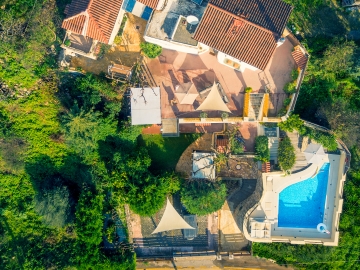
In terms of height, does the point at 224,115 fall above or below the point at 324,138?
above

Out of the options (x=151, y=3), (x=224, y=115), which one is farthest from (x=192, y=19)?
(x=224, y=115)

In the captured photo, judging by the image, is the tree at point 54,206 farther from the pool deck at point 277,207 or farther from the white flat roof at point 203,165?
the pool deck at point 277,207

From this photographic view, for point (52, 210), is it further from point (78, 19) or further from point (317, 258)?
point (317, 258)

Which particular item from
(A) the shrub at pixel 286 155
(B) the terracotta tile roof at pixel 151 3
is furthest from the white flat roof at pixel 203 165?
(B) the terracotta tile roof at pixel 151 3

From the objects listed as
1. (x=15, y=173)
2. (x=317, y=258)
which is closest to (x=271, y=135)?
(x=317, y=258)

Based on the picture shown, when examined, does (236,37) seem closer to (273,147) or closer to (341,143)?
(273,147)

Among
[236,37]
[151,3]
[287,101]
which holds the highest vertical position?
[151,3]
